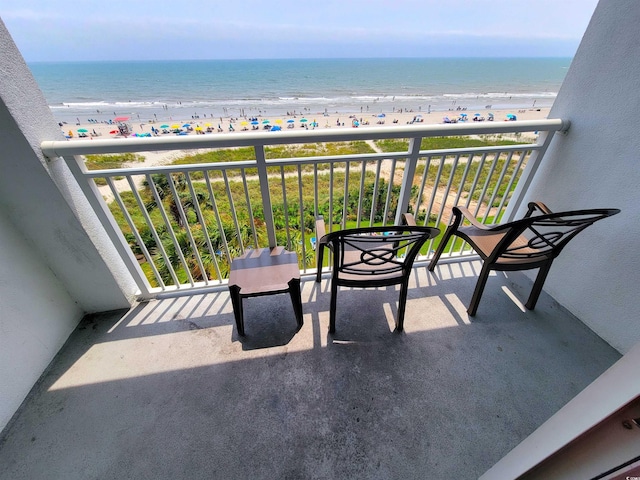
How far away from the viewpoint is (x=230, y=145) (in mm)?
1436

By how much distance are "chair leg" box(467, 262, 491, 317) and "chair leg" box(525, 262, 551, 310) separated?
364 mm

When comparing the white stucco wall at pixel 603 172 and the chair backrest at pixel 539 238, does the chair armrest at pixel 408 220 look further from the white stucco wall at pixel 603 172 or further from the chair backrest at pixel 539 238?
the white stucco wall at pixel 603 172

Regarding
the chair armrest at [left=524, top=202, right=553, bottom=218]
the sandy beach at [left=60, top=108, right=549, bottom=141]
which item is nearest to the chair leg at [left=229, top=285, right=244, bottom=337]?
the chair armrest at [left=524, top=202, right=553, bottom=218]

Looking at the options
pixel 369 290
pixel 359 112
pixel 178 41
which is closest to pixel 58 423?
pixel 369 290

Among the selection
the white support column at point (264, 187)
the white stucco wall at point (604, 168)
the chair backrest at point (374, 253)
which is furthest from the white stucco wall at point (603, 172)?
the white support column at point (264, 187)

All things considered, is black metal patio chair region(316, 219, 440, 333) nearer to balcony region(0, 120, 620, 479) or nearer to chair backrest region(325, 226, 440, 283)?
chair backrest region(325, 226, 440, 283)

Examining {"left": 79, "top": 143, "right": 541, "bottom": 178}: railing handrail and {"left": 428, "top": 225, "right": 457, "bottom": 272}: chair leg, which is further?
{"left": 428, "top": 225, "right": 457, "bottom": 272}: chair leg

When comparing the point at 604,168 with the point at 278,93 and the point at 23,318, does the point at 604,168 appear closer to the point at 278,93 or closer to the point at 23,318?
the point at 23,318

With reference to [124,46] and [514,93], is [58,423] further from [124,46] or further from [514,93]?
[124,46]

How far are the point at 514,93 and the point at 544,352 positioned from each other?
100 feet

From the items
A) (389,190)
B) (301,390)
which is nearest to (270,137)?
(389,190)

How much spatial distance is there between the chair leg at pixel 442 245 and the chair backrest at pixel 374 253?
0.46 metres

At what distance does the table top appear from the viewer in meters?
1.53

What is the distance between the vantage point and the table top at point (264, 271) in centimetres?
153
